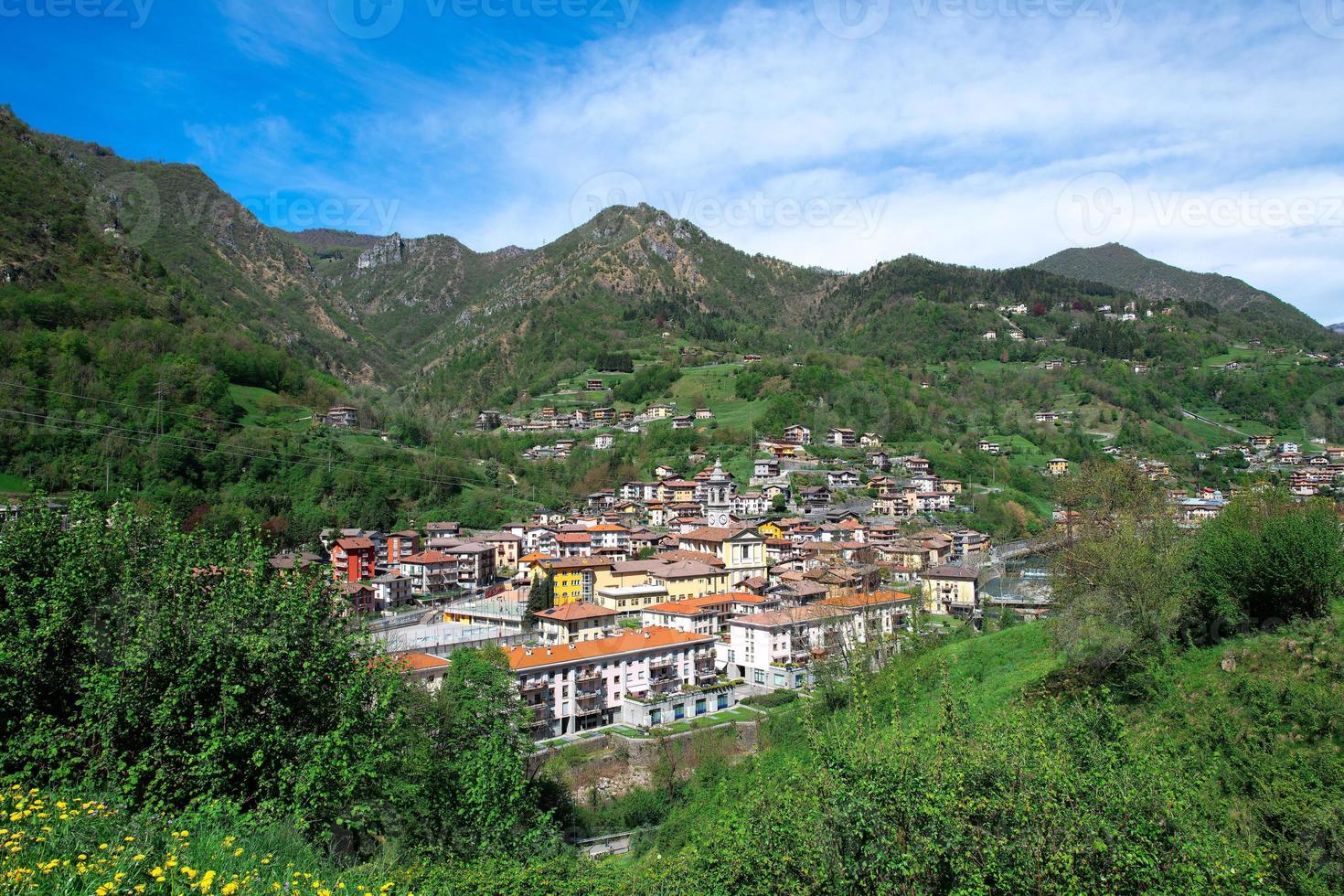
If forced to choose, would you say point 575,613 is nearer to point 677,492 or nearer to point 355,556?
point 355,556

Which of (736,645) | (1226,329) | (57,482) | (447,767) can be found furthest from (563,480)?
(1226,329)

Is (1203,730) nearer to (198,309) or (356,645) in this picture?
(356,645)

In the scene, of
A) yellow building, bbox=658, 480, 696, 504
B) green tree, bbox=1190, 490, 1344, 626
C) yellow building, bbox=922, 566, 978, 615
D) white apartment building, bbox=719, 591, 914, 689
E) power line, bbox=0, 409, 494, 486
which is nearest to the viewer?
green tree, bbox=1190, 490, 1344, 626

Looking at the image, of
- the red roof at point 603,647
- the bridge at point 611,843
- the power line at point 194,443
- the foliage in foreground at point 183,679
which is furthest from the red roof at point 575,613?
the power line at point 194,443

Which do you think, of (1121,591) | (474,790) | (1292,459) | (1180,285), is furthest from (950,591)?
(1180,285)

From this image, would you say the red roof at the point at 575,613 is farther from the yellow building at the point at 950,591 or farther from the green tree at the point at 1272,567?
the green tree at the point at 1272,567

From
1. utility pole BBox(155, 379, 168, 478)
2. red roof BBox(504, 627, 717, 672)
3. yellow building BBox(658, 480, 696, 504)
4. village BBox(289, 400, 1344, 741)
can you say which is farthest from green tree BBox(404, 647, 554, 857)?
yellow building BBox(658, 480, 696, 504)

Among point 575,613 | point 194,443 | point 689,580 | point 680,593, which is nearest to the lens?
point 575,613

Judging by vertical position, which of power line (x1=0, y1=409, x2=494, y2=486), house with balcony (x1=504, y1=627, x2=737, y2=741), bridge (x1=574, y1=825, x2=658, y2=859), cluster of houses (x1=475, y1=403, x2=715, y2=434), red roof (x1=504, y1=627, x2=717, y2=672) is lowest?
bridge (x1=574, y1=825, x2=658, y2=859)

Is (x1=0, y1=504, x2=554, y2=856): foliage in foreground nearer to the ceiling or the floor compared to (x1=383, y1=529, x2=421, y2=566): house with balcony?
nearer to the ceiling

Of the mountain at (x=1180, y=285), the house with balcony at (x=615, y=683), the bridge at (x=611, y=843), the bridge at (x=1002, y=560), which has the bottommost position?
the bridge at (x=611, y=843)

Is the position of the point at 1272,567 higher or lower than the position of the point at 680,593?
higher

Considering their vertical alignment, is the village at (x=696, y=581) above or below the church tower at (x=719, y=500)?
below

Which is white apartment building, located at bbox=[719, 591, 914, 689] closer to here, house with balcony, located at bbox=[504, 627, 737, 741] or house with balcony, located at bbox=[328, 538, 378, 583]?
house with balcony, located at bbox=[504, 627, 737, 741]
